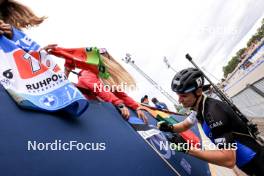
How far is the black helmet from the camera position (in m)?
3.07

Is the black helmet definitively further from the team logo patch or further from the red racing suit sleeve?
the team logo patch

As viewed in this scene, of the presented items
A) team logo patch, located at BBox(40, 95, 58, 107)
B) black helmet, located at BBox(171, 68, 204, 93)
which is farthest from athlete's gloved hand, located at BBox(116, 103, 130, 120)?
team logo patch, located at BBox(40, 95, 58, 107)

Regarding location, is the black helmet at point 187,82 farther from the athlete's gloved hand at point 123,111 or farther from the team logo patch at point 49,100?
the team logo patch at point 49,100

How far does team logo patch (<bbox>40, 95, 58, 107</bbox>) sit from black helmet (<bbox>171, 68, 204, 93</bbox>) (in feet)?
4.70

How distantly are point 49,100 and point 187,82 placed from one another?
5.05 ft

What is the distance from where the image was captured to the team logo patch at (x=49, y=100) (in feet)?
6.74

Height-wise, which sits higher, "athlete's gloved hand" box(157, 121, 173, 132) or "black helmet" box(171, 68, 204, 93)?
"black helmet" box(171, 68, 204, 93)

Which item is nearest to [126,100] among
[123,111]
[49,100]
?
[123,111]

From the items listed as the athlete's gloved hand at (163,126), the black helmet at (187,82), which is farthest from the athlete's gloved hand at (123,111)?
the black helmet at (187,82)

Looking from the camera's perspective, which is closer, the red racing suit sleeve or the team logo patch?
the team logo patch

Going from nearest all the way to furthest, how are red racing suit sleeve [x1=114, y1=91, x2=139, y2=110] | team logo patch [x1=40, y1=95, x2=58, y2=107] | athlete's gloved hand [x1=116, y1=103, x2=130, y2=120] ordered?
team logo patch [x1=40, y1=95, x2=58, y2=107]
athlete's gloved hand [x1=116, y1=103, x2=130, y2=120]
red racing suit sleeve [x1=114, y1=91, x2=139, y2=110]

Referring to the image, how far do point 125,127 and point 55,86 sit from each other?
788 mm

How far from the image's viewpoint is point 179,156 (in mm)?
3059

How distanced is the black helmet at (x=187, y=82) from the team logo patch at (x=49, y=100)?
56.4 inches
